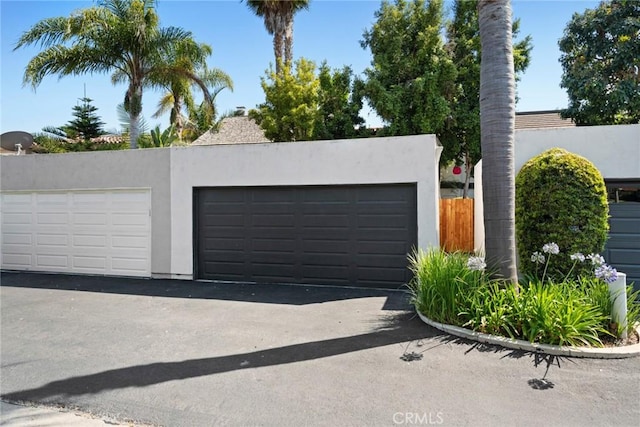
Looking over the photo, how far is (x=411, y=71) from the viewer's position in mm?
13555

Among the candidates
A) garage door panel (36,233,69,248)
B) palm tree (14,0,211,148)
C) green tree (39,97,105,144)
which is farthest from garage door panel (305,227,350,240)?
green tree (39,97,105,144)

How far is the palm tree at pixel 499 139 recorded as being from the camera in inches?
213

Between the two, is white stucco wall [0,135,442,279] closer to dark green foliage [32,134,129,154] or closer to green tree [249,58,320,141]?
green tree [249,58,320,141]

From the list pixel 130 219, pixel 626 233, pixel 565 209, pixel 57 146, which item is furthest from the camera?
pixel 57 146

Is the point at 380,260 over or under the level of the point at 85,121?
under

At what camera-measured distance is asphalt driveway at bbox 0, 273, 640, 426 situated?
3.40 m

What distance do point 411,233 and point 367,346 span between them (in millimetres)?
3654

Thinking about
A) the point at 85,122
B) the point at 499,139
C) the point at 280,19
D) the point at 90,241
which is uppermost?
the point at 280,19

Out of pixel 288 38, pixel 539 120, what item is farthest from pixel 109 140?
pixel 539 120

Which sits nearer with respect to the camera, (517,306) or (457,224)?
(517,306)

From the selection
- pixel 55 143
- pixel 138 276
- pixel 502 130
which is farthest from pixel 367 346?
pixel 55 143

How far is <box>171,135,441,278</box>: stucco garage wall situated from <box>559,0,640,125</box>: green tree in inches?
277

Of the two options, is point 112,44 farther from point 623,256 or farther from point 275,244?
point 623,256

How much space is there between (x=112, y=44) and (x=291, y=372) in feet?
39.9
